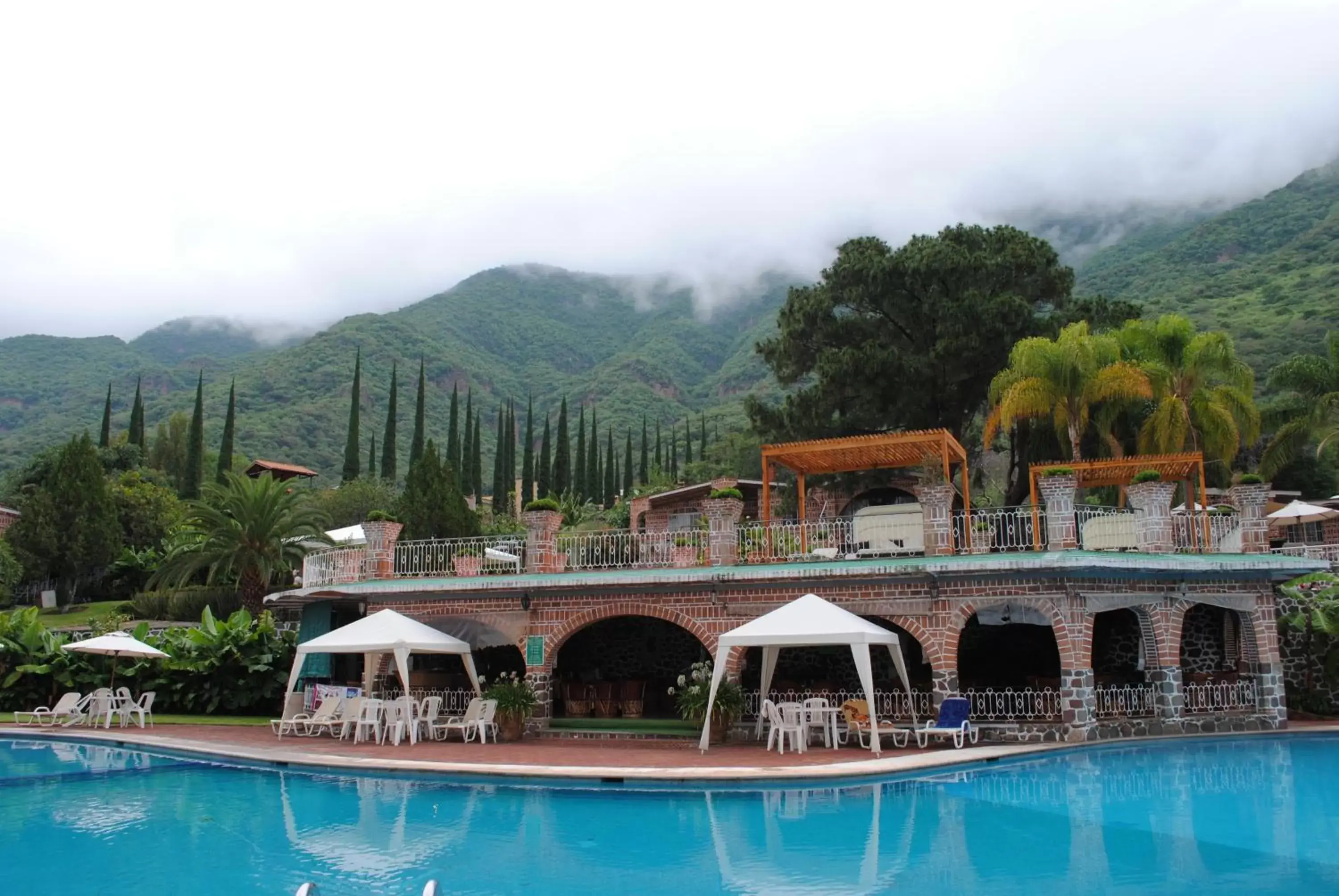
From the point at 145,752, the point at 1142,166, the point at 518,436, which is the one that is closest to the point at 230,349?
the point at 518,436

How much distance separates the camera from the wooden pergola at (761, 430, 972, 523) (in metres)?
19.5

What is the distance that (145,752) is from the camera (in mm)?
17953

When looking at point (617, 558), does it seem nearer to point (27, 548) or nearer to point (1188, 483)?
point (1188, 483)

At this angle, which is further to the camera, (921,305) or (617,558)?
(921,305)

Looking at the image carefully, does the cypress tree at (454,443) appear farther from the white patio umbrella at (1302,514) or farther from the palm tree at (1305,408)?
the white patio umbrella at (1302,514)

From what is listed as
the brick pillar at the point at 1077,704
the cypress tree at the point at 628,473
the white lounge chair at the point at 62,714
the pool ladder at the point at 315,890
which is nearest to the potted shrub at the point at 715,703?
the brick pillar at the point at 1077,704

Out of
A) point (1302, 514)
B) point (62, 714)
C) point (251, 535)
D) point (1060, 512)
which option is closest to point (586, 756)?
point (1060, 512)

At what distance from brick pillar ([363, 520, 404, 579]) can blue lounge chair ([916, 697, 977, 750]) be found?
34.2 ft

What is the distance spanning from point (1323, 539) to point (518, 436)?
88093 millimetres

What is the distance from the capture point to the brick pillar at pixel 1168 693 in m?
17.6

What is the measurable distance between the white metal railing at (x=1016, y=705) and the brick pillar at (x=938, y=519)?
2412mm

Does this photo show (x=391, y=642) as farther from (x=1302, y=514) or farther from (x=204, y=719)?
(x=1302, y=514)

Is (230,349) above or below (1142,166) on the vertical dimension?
below

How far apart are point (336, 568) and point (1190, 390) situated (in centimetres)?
2017
